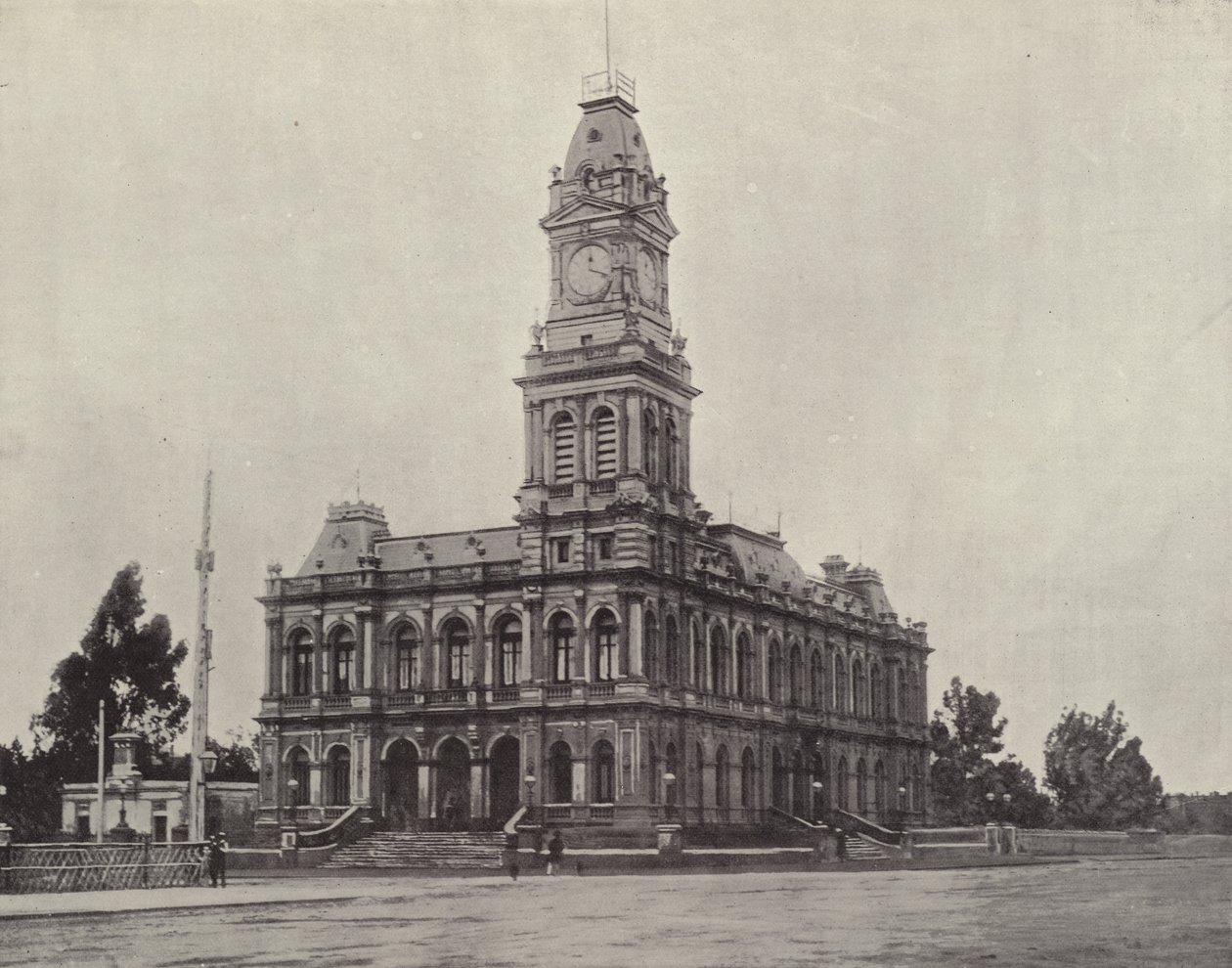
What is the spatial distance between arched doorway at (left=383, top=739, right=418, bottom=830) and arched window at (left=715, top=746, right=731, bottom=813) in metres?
11.7

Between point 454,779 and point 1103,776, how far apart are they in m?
39.0

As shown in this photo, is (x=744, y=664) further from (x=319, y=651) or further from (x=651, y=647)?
(x=319, y=651)

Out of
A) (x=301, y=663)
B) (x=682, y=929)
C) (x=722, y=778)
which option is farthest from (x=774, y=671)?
(x=682, y=929)

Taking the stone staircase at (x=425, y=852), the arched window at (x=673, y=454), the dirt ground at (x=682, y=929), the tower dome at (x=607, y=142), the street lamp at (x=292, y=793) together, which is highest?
the tower dome at (x=607, y=142)

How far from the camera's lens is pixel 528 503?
6425 centimetres

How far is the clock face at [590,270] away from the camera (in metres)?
64.8

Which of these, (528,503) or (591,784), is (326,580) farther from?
(591,784)

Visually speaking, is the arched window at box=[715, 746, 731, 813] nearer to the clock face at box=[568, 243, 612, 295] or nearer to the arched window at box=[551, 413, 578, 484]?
the arched window at box=[551, 413, 578, 484]

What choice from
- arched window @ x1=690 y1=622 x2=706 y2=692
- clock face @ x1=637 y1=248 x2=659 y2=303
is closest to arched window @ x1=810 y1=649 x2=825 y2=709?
arched window @ x1=690 y1=622 x2=706 y2=692

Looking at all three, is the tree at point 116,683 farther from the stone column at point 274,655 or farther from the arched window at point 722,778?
the arched window at point 722,778

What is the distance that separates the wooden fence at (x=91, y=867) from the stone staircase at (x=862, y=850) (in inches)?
1239

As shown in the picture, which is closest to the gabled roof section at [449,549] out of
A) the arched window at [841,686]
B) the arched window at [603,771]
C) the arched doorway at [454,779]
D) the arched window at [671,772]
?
the arched doorway at [454,779]

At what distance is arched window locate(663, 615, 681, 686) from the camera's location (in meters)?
63.8

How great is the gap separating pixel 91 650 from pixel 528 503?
Answer: 26.6 metres
